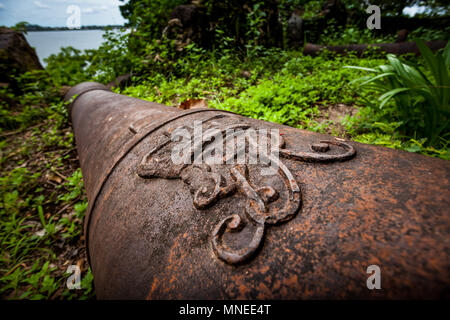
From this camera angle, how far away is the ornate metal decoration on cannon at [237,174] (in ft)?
1.71

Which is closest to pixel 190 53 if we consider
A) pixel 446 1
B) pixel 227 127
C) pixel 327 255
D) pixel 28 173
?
pixel 28 173

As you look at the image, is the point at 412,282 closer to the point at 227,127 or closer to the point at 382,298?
the point at 382,298

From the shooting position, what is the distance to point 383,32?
27.2ft

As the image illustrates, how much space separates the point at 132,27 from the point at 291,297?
632 cm

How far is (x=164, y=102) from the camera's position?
3365 millimetres

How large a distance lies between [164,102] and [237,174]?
10.0ft

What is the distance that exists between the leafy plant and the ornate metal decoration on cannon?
4.64 ft

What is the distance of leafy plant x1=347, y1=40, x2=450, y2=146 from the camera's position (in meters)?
1.62
